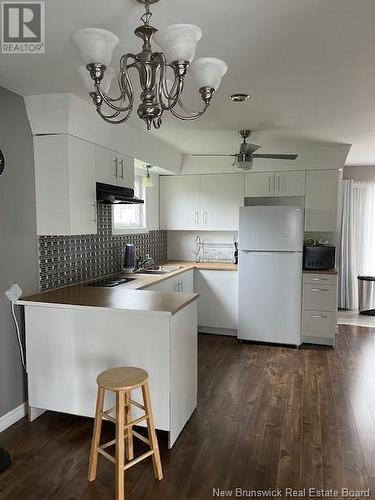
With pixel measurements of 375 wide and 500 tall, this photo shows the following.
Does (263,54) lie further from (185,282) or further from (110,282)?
(185,282)

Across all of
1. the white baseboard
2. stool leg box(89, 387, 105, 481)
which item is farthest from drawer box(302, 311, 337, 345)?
the white baseboard

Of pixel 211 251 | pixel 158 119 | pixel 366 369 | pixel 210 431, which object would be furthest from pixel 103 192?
pixel 366 369

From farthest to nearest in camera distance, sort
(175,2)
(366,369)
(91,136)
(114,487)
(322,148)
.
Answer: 1. (322,148)
2. (366,369)
3. (91,136)
4. (114,487)
5. (175,2)

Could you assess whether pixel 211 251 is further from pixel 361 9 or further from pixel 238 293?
pixel 361 9

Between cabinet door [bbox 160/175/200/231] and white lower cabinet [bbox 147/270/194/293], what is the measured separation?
2.59 feet

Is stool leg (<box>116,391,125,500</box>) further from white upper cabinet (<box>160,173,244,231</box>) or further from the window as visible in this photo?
white upper cabinet (<box>160,173,244,231</box>)

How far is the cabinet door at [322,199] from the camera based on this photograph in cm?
452

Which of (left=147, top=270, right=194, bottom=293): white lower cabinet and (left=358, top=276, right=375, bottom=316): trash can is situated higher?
(left=147, top=270, right=194, bottom=293): white lower cabinet

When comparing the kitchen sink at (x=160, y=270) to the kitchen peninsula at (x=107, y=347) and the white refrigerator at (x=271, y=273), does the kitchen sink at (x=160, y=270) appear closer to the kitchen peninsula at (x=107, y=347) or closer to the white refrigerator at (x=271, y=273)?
the white refrigerator at (x=271, y=273)

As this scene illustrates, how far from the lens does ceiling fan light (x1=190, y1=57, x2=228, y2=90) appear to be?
4.84 ft

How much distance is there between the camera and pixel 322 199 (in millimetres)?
4570

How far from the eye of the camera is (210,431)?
2566 millimetres

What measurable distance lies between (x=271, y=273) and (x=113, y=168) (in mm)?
2112

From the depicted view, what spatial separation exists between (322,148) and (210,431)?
3398 mm
